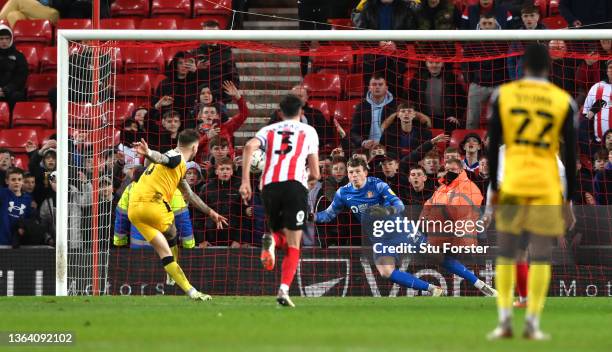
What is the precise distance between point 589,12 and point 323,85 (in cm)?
484

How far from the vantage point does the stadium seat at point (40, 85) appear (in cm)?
2159

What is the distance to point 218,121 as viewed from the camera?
723 inches

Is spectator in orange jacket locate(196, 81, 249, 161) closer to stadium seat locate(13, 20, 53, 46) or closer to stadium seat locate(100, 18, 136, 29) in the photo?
stadium seat locate(100, 18, 136, 29)

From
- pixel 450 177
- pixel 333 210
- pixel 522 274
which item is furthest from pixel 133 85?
pixel 522 274

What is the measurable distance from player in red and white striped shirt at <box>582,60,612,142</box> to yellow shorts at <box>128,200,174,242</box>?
657 cm

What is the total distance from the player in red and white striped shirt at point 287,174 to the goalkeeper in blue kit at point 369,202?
345 centimetres

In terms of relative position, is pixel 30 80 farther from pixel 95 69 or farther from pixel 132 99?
pixel 95 69

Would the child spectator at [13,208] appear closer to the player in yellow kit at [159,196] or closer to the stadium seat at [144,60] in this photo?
the player in yellow kit at [159,196]

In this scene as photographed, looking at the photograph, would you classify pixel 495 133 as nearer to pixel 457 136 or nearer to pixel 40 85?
pixel 457 136

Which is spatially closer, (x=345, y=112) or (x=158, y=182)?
(x=158, y=182)

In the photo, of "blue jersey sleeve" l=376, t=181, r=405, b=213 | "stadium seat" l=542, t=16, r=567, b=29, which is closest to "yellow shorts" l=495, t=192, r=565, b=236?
"blue jersey sleeve" l=376, t=181, r=405, b=213

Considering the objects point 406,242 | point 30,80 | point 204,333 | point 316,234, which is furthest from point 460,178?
point 30,80

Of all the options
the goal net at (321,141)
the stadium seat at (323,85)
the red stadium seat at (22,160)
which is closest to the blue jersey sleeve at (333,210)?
the goal net at (321,141)

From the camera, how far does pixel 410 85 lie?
61.1ft
